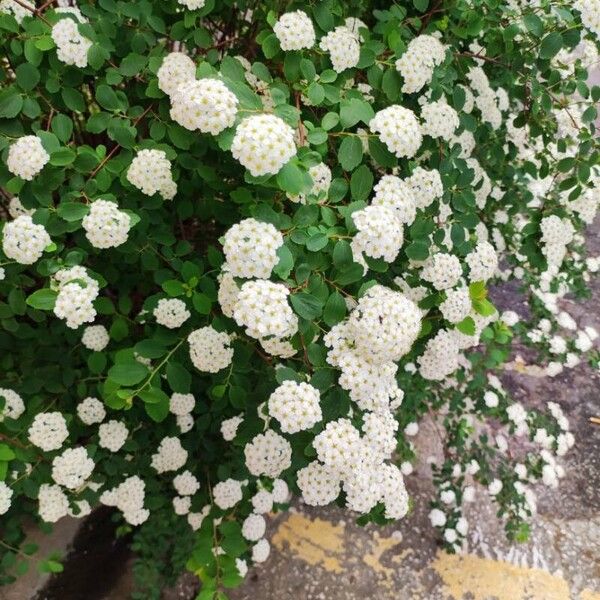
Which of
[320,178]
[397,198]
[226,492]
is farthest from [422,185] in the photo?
[226,492]

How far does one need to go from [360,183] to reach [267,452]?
2.40ft

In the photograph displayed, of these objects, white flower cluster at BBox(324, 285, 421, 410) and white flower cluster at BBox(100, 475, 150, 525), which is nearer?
white flower cluster at BBox(324, 285, 421, 410)

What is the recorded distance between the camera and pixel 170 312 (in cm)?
156

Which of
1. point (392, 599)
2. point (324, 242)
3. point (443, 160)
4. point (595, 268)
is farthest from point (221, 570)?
point (595, 268)

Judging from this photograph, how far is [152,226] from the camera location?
164 centimetres

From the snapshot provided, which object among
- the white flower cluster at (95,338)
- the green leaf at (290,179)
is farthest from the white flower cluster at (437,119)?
the white flower cluster at (95,338)

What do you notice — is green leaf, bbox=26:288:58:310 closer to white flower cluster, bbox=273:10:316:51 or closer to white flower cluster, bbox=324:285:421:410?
white flower cluster, bbox=324:285:421:410

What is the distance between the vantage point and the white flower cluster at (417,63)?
1438 millimetres

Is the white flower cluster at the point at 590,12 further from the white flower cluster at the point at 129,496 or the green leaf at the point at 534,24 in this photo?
the white flower cluster at the point at 129,496

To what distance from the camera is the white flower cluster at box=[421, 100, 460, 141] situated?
4.92 ft

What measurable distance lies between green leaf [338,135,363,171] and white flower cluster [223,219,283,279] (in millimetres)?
275

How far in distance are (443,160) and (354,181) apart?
38 cm

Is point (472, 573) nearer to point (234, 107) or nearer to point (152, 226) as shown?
point (152, 226)

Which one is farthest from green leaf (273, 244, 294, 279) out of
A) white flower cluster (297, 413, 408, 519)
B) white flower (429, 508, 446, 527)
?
white flower (429, 508, 446, 527)
